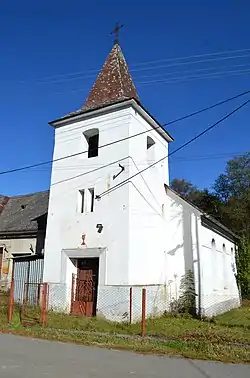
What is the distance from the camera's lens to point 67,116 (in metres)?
18.1

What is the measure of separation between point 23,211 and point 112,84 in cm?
1306

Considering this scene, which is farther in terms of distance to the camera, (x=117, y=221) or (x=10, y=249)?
(x=10, y=249)

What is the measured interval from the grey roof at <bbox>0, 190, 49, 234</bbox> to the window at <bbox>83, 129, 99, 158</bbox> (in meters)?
7.96

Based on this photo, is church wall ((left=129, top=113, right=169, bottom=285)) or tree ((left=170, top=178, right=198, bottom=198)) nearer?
church wall ((left=129, top=113, right=169, bottom=285))

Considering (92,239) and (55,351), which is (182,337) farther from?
(92,239)

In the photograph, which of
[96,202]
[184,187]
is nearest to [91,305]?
[96,202]

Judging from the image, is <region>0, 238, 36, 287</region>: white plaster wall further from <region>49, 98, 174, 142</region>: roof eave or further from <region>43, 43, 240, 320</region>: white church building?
<region>49, 98, 174, 142</region>: roof eave

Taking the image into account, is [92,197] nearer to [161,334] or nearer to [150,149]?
[150,149]

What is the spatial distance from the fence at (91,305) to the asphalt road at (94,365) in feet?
13.3

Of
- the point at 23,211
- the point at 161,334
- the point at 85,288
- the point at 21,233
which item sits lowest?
the point at 161,334

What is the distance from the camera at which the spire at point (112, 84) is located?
18317mm

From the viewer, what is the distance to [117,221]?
608 inches

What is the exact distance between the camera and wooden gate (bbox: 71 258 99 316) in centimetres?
1537

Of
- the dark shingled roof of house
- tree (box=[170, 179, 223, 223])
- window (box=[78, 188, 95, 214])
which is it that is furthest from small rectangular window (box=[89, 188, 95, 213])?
tree (box=[170, 179, 223, 223])
